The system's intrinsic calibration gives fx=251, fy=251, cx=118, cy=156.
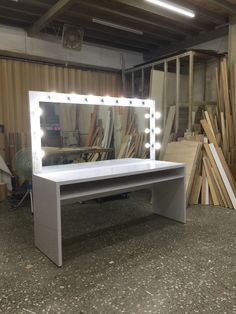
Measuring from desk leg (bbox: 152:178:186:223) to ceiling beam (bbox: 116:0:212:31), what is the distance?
7.64ft

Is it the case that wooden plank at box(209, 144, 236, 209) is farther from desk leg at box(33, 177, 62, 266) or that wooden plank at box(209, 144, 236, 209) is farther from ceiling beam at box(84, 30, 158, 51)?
ceiling beam at box(84, 30, 158, 51)

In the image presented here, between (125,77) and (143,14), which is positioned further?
(125,77)

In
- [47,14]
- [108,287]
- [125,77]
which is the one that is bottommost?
[108,287]

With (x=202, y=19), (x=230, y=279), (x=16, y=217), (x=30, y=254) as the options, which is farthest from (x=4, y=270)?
(x=202, y=19)

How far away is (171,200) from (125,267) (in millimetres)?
1230

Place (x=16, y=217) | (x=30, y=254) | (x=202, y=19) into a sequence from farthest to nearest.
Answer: (x=202, y=19) < (x=16, y=217) < (x=30, y=254)

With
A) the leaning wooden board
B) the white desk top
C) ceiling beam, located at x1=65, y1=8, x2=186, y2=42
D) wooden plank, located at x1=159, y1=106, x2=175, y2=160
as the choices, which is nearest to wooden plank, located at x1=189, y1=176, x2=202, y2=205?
the leaning wooden board

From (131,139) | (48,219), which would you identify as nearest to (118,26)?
(131,139)

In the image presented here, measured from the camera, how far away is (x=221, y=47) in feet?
14.0

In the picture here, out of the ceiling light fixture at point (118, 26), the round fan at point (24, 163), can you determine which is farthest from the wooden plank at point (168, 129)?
the round fan at point (24, 163)

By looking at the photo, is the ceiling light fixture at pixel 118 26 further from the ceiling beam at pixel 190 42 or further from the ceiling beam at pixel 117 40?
the ceiling beam at pixel 190 42

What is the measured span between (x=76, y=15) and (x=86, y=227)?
306 centimetres

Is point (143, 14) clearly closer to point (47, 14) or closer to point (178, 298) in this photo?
point (47, 14)

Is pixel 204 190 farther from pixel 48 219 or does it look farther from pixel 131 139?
pixel 48 219
